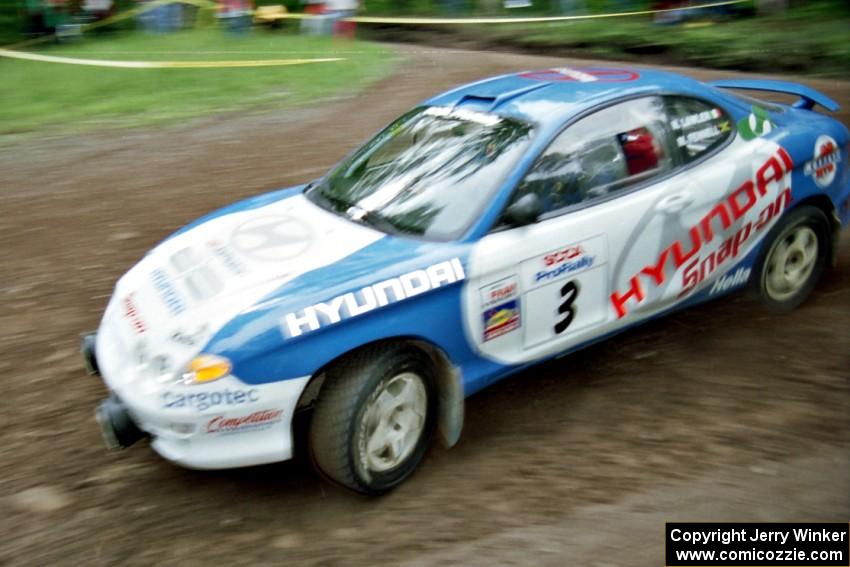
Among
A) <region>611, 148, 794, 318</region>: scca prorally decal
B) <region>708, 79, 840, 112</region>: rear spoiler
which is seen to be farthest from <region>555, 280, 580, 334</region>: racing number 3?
<region>708, 79, 840, 112</region>: rear spoiler

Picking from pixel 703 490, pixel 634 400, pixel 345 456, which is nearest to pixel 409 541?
pixel 345 456

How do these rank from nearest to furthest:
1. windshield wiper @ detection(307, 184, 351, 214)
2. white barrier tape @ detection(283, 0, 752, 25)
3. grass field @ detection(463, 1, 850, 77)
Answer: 1. windshield wiper @ detection(307, 184, 351, 214)
2. grass field @ detection(463, 1, 850, 77)
3. white barrier tape @ detection(283, 0, 752, 25)

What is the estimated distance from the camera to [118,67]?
1430 cm

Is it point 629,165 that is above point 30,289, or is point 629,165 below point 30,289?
above

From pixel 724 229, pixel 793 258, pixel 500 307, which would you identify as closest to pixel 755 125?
pixel 724 229

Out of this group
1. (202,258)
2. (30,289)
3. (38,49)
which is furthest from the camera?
(38,49)

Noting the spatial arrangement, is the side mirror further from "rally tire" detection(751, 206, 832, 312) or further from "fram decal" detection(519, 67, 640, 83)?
"rally tire" detection(751, 206, 832, 312)

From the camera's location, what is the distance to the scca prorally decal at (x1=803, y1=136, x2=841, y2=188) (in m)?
5.08

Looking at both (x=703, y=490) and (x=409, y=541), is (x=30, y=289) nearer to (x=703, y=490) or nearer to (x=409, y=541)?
(x=409, y=541)

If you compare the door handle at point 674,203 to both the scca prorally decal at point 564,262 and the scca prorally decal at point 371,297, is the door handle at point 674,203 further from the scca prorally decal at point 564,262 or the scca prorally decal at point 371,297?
the scca prorally decal at point 371,297

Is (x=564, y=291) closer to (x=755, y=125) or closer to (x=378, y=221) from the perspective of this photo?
(x=378, y=221)

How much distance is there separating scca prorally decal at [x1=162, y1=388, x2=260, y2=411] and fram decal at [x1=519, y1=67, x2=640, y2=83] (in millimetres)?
2552

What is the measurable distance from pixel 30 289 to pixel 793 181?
5.00 meters

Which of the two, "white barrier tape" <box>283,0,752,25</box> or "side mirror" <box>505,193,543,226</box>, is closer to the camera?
"side mirror" <box>505,193,543,226</box>
